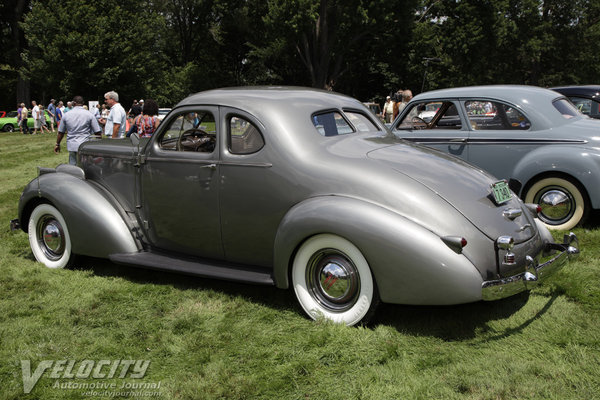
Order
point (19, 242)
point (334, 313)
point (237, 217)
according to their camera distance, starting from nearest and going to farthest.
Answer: point (334, 313) → point (237, 217) → point (19, 242)

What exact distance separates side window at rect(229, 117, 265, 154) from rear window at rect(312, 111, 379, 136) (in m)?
0.49

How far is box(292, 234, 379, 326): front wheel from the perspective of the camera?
3.79m

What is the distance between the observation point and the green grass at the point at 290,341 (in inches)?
125

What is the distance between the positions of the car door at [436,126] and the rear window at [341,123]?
7.76 ft

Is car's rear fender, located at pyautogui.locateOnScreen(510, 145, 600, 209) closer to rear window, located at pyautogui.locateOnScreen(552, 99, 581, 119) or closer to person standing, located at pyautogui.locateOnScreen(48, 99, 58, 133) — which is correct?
rear window, located at pyautogui.locateOnScreen(552, 99, 581, 119)

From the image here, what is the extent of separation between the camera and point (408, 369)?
3336mm

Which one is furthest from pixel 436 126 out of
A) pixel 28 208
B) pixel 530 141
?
pixel 28 208

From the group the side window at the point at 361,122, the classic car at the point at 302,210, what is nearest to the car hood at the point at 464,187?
the classic car at the point at 302,210

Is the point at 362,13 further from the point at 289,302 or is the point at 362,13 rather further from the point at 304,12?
the point at 289,302

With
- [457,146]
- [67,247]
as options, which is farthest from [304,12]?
[67,247]

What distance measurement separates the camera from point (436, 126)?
768cm

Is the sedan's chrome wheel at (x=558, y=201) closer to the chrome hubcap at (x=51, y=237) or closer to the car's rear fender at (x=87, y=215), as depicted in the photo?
the car's rear fender at (x=87, y=215)

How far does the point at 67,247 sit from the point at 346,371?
3298 mm
